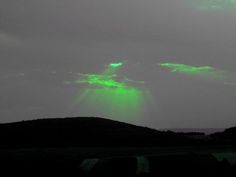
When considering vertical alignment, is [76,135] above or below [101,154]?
above

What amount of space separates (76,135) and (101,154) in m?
14.1

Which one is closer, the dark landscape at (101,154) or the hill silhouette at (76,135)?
the dark landscape at (101,154)

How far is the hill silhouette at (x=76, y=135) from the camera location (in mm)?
48562

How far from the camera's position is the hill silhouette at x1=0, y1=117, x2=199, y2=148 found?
48562mm

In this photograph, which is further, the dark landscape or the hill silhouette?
the hill silhouette

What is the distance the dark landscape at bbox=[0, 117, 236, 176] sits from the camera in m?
33.2

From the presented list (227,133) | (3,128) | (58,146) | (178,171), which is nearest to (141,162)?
(178,171)

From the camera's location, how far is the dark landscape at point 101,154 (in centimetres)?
3325

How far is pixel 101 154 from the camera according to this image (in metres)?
37.6

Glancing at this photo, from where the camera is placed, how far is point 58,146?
4659cm

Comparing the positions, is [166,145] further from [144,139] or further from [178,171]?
[178,171]

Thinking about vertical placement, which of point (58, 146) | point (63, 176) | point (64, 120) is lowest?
point (63, 176)

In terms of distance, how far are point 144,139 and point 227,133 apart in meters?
22.6

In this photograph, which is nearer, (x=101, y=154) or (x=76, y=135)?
(x=101, y=154)
